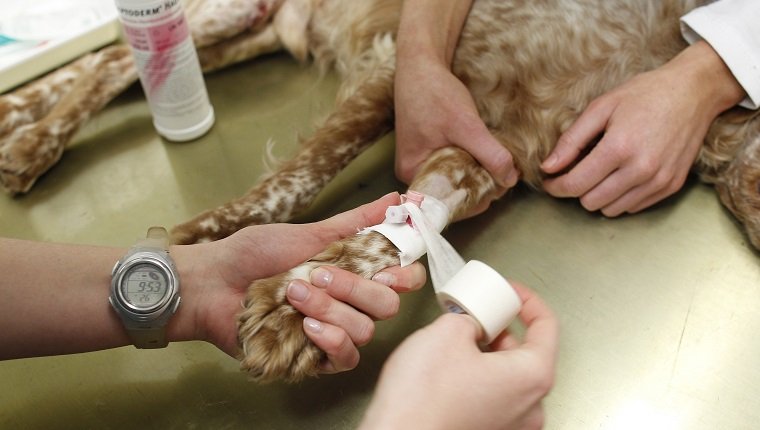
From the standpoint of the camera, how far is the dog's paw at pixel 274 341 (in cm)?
87

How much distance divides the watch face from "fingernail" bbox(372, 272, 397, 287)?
0.94 feet

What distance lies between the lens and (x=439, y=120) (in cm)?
122

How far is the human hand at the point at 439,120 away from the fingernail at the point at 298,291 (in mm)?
485

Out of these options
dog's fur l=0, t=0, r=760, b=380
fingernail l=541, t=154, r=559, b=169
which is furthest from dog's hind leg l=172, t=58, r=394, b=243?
fingernail l=541, t=154, r=559, b=169

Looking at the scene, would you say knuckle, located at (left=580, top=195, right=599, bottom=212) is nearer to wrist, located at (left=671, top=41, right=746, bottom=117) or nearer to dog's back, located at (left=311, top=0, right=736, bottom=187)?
dog's back, located at (left=311, top=0, right=736, bottom=187)

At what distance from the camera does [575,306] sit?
3.82ft

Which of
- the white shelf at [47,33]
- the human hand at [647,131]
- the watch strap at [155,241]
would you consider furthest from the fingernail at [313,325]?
the white shelf at [47,33]

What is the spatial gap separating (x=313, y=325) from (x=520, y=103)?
73 cm

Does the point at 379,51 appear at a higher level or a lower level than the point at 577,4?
lower

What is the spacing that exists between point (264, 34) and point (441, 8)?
0.55m

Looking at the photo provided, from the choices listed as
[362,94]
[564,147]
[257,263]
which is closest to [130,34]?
[362,94]

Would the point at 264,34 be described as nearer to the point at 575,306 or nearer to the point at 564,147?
the point at 564,147

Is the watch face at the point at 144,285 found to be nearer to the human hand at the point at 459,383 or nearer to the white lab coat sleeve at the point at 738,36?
the human hand at the point at 459,383

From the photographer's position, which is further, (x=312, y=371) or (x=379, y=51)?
(x=379, y=51)
